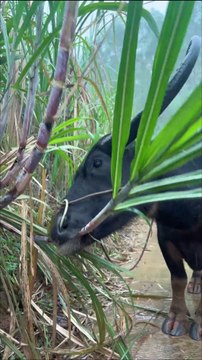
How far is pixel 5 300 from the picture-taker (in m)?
1.57

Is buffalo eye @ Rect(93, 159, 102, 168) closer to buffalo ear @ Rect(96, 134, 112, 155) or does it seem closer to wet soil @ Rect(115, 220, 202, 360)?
buffalo ear @ Rect(96, 134, 112, 155)

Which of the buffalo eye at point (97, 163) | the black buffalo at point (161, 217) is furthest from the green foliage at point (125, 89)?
the buffalo eye at point (97, 163)

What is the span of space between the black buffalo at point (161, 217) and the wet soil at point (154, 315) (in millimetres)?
65

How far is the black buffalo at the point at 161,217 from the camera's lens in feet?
4.54

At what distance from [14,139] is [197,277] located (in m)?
1.14

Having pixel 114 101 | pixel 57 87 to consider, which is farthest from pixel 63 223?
pixel 57 87

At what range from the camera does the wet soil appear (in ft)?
5.40

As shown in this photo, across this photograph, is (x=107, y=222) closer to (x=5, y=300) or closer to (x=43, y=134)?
(x=5, y=300)

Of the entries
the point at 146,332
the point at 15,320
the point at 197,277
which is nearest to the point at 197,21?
the point at 15,320

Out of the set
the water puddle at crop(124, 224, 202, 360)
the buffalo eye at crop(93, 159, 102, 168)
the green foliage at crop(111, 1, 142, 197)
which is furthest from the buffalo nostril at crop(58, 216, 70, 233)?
the green foliage at crop(111, 1, 142, 197)

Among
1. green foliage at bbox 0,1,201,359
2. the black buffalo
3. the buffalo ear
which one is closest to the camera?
green foliage at bbox 0,1,201,359

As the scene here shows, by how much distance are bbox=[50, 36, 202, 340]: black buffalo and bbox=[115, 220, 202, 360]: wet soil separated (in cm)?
6

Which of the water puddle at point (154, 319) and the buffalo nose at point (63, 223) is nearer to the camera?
the buffalo nose at point (63, 223)

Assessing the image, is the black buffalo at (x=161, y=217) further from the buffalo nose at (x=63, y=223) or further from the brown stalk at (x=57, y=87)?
the brown stalk at (x=57, y=87)
